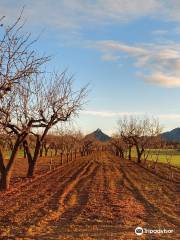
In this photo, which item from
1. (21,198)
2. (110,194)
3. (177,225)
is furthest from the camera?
(110,194)

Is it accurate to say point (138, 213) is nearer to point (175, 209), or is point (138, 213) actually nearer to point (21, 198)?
point (175, 209)

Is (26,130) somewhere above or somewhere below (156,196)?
above

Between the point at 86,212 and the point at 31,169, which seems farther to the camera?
the point at 31,169

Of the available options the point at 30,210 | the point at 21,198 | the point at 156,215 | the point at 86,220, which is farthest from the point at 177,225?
the point at 21,198

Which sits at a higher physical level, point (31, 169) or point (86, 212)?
point (31, 169)

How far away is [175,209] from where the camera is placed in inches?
567

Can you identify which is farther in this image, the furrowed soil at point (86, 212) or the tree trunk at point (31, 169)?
the tree trunk at point (31, 169)

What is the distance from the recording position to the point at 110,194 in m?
18.1

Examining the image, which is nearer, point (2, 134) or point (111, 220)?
point (111, 220)

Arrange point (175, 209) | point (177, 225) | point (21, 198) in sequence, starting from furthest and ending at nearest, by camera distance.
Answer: point (21, 198), point (175, 209), point (177, 225)

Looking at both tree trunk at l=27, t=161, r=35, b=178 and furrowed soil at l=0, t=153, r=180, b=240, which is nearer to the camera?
furrowed soil at l=0, t=153, r=180, b=240

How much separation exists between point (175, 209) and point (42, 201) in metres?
4.95

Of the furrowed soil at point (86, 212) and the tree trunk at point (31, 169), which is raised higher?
the tree trunk at point (31, 169)

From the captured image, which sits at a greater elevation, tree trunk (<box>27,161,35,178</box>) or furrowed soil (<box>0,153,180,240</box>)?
tree trunk (<box>27,161,35,178</box>)
